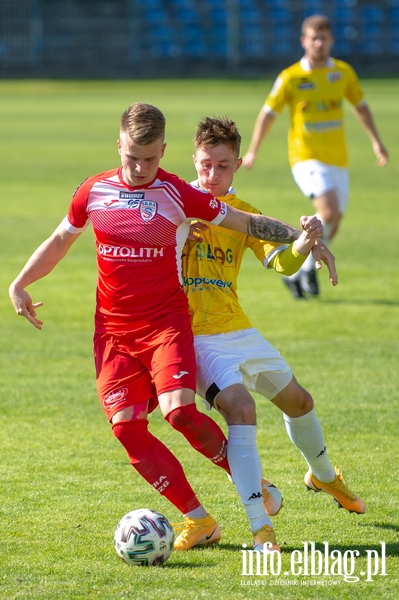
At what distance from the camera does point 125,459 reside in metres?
6.17

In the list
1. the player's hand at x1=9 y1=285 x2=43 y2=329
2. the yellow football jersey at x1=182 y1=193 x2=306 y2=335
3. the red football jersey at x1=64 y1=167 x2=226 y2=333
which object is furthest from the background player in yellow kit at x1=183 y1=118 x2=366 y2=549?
the player's hand at x1=9 y1=285 x2=43 y2=329

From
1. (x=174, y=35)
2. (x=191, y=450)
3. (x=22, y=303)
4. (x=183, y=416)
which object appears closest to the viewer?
(x=183, y=416)

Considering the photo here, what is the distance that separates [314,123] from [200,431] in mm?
7229

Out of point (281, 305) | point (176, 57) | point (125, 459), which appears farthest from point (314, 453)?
A: point (176, 57)

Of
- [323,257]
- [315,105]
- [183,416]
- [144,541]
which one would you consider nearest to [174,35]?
[315,105]

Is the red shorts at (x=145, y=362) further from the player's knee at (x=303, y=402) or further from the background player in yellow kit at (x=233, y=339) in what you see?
the player's knee at (x=303, y=402)

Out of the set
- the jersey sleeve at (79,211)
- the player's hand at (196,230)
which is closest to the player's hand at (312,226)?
the player's hand at (196,230)

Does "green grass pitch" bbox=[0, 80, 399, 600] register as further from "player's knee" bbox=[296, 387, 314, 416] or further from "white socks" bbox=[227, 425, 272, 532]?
"player's knee" bbox=[296, 387, 314, 416]

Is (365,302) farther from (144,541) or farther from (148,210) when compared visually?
(144,541)

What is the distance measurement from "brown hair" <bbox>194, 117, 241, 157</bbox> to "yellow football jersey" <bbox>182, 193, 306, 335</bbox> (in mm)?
421

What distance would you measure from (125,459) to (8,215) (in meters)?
10.9

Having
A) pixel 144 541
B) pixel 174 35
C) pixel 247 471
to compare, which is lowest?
pixel 174 35

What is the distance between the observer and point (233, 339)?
16.3 ft

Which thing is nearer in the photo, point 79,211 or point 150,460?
point 150,460
